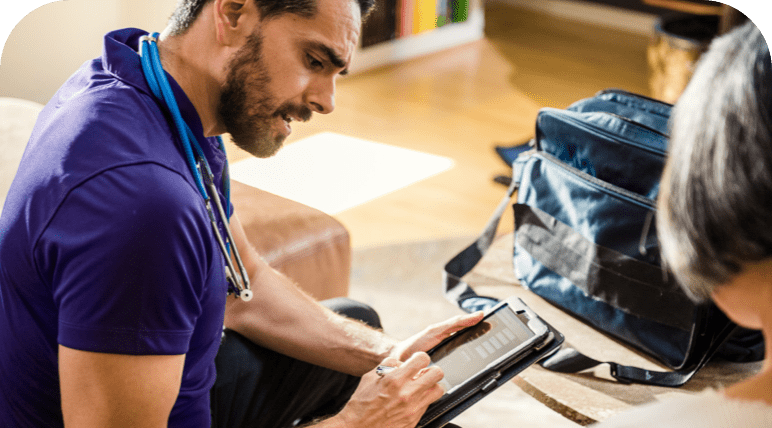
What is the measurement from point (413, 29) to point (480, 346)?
333 centimetres

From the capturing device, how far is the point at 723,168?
1.66 feet

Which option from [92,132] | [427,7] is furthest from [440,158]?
[92,132]

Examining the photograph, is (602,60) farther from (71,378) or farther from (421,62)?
(71,378)

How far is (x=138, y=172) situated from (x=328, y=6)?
33cm

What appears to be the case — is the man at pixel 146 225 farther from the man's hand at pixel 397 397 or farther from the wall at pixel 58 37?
the wall at pixel 58 37

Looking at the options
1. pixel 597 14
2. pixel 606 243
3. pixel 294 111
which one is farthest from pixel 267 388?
pixel 597 14

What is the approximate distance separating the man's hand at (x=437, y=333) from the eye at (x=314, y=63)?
1.41 ft

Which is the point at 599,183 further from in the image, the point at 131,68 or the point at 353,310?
the point at 131,68

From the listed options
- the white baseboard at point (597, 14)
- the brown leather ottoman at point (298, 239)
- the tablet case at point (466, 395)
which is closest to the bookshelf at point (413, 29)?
the white baseboard at point (597, 14)

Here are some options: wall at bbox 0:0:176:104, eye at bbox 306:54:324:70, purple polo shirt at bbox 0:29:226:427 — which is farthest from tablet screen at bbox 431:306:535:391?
wall at bbox 0:0:176:104

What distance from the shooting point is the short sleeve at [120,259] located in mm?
732

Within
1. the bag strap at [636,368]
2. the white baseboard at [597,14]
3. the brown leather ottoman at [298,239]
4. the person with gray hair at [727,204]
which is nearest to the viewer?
the person with gray hair at [727,204]

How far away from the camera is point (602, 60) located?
4.32 metres

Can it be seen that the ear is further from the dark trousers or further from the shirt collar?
the dark trousers
